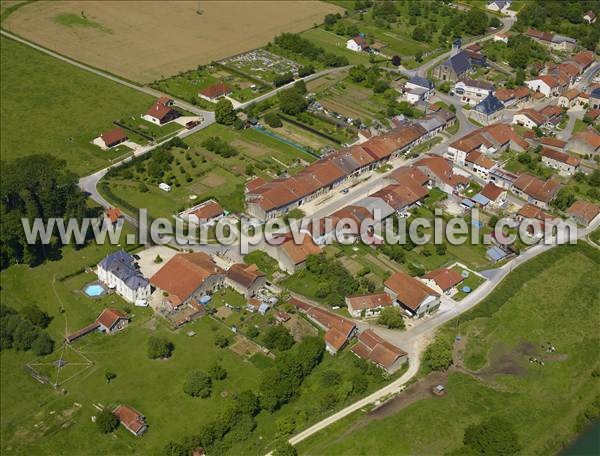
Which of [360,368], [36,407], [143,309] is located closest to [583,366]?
[360,368]

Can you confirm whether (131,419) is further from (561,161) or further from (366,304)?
(561,161)

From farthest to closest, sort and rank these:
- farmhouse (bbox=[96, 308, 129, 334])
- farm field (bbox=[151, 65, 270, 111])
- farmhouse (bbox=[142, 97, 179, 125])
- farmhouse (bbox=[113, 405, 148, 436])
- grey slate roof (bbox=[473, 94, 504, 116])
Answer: farm field (bbox=[151, 65, 270, 111]), grey slate roof (bbox=[473, 94, 504, 116]), farmhouse (bbox=[142, 97, 179, 125]), farmhouse (bbox=[96, 308, 129, 334]), farmhouse (bbox=[113, 405, 148, 436])

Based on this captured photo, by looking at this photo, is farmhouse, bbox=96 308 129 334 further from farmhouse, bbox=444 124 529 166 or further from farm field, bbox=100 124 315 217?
farmhouse, bbox=444 124 529 166

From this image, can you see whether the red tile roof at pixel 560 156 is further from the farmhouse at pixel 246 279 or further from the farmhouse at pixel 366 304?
the farmhouse at pixel 246 279

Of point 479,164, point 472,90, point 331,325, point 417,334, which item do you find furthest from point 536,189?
point 331,325

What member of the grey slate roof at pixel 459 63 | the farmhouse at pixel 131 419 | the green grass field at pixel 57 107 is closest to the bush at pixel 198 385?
the farmhouse at pixel 131 419

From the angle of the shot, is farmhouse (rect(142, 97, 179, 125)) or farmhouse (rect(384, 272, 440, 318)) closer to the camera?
farmhouse (rect(384, 272, 440, 318))

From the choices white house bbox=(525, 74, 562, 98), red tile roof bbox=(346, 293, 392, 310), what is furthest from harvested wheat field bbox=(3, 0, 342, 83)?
red tile roof bbox=(346, 293, 392, 310)

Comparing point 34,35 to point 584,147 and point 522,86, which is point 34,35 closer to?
point 522,86
